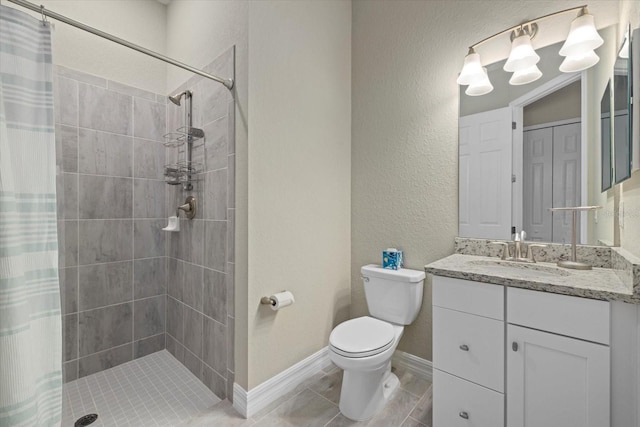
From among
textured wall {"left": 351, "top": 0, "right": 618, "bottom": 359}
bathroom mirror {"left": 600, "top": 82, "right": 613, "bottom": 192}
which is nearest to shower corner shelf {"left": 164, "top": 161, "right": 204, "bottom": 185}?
textured wall {"left": 351, "top": 0, "right": 618, "bottom": 359}

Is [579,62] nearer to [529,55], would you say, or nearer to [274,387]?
[529,55]

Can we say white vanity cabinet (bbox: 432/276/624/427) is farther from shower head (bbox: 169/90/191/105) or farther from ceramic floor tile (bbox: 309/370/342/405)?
shower head (bbox: 169/90/191/105)

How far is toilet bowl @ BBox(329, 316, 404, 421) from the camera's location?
4.94 ft

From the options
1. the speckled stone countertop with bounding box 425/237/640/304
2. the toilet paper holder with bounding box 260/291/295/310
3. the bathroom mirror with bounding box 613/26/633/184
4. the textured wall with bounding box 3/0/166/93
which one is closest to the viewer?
the speckled stone countertop with bounding box 425/237/640/304

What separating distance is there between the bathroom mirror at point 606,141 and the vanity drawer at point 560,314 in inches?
27.0

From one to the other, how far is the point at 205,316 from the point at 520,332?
5.91ft

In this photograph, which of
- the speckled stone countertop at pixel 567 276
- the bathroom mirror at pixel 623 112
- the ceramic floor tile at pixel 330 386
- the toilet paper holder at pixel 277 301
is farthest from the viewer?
the ceramic floor tile at pixel 330 386

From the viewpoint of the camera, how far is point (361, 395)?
5.31 ft

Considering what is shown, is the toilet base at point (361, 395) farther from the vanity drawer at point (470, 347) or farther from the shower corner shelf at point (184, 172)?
the shower corner shelf at point (184, 172)

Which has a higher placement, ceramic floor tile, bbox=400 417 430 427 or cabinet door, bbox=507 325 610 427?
cabinet door, bbox=507 325 610 427

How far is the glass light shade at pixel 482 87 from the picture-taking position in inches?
68.2

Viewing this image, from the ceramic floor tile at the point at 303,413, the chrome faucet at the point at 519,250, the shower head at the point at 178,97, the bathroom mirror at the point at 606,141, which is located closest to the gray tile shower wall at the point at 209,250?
the shower head at the point at 178,97

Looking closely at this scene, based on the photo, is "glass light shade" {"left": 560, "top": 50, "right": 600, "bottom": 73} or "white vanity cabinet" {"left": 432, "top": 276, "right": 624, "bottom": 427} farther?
"glass light shade" {"left": 560, "top": 50, "right": 600, "bottom": 73}

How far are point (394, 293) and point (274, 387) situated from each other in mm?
953
